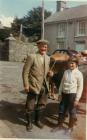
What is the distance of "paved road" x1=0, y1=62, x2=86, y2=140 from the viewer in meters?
3.07

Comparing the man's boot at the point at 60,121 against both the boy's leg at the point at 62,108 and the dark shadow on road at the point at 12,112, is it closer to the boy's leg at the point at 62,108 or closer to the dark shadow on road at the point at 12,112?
the boy's leg at the point at 62,108

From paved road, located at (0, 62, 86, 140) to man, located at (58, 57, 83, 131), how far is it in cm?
6

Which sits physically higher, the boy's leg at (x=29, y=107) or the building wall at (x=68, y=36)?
the building wall at (x=68, y=36)

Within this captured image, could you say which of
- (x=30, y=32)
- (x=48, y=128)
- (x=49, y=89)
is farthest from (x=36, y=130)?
(x=30, y=32)

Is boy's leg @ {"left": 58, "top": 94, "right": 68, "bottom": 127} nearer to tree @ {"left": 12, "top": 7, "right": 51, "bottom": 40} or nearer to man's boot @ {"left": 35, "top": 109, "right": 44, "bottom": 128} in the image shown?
man's boot @ {"left": 35, "top": 109, "right": 44, "bottom": 128}

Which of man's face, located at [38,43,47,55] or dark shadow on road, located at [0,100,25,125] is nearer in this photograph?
man's face, located at [38,43,47,55]

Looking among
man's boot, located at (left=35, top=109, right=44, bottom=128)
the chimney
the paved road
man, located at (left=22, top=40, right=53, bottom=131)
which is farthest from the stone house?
man's boot, located at (left=35, top=109, right=44, bottom=128)

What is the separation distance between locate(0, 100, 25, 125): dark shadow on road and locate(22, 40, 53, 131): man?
0.09 metres

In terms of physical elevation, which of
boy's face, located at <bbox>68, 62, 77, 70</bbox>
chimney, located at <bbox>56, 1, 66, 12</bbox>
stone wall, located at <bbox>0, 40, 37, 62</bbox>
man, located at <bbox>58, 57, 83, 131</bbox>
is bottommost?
man, located at <bbox>58, 57, 83, 131</bbox>

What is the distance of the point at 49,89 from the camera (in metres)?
3.13

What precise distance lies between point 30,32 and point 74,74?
455 millimetres

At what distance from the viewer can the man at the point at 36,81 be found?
3056mm

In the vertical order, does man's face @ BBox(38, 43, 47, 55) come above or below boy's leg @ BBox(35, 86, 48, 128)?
above

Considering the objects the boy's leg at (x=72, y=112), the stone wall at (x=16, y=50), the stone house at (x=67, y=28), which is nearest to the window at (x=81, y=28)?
the stone house at (x=67, y=28)
